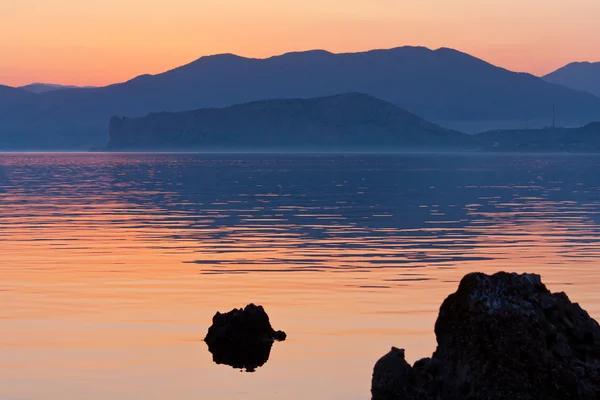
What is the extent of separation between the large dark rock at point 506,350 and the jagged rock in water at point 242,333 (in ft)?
16.6

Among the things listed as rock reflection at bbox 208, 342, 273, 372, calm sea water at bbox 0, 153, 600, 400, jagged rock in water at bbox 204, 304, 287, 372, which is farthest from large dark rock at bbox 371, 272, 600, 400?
jagged rock in water at bbox 204, 304, 287, 372

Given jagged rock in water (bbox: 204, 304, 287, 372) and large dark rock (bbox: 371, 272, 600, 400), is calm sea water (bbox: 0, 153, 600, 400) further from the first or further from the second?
large dark rock (bbox: 371, 272, 600, 400)

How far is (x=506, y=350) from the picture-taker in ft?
41.7

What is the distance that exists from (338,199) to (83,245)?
104 feet

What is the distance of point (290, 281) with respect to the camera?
2616cm

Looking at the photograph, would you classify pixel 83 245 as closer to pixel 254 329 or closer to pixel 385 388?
pixel 254 329

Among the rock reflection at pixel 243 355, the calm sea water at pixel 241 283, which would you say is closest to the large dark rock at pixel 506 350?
the calm sea water at pixel 241 283

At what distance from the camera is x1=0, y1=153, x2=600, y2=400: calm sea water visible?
54.1ft

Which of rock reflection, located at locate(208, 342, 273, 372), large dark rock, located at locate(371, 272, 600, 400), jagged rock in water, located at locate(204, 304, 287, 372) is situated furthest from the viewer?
jagged rock in water, located at locate(204, 304, 287, 372)

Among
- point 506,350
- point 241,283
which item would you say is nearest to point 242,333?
point 241,283

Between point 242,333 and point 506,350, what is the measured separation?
7.10 metres

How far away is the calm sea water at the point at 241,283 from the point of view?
16500mm

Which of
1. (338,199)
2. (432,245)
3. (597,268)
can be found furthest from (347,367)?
(338,199)

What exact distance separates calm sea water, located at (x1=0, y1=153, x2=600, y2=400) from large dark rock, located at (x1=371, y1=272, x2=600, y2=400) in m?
1.92
